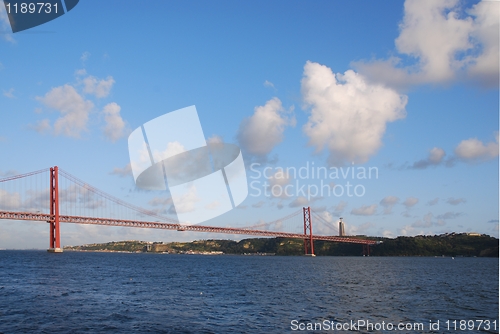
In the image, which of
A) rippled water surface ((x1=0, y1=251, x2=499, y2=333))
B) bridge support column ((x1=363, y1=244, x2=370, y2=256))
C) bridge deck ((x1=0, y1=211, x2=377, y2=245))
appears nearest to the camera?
rippled water surface ((x1=0, y1=251, x2=499, y2=333))

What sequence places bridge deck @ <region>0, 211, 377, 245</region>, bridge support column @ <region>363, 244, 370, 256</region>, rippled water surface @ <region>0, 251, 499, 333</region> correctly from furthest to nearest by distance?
bridge support column @ <region>363, 244, 370, 256</region>
bridge deck @ <region>0, 211, 377, 245</region>
rippled water surface @ <region>0, 251, 499, 333</region>

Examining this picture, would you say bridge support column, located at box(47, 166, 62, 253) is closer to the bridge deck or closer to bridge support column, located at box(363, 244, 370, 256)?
the bridge deck

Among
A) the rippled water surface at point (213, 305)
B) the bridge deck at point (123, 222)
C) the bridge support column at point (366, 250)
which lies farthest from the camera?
the bridge support column at point (366, 250)

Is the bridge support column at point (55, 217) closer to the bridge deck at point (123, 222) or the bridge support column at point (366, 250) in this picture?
the bridge deck at point (123, 222)

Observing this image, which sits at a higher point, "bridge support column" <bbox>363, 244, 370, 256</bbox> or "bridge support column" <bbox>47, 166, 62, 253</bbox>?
"bridge support column" <bbox>47, 166, 62, 253</bbox>

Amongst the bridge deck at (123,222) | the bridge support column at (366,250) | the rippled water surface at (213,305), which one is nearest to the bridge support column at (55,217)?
the bridge deck at (123,222)

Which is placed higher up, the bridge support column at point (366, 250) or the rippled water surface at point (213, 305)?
the rippled water surface at point (213, 305)

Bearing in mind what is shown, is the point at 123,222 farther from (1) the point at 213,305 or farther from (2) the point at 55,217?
(1) the point at 213,305

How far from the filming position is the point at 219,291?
101 feet

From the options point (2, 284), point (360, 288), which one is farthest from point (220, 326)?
point (2, 284)

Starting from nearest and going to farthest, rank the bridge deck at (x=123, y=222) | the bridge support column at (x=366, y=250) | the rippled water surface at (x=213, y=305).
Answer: the rippled water surface at (x=213, y=305)
the bridge deck at (x=123, y=222)
the bridge support column at (x=366, y=250)

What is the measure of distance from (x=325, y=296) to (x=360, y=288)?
6706 mm

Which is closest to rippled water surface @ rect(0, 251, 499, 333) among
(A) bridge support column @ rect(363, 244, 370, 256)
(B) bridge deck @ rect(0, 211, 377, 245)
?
(B) bridge deck @ rect(0, 211, 377, 245)

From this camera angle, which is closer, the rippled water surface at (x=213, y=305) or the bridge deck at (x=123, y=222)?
the rippled water surface at (x=213, y=305)
